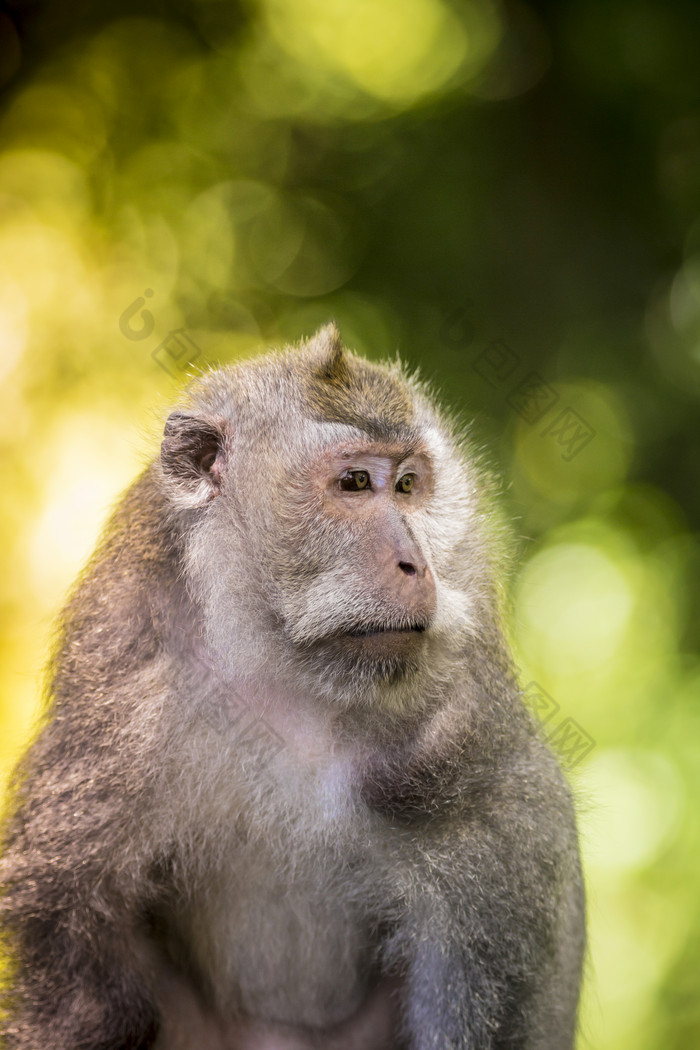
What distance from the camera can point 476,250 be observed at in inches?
252

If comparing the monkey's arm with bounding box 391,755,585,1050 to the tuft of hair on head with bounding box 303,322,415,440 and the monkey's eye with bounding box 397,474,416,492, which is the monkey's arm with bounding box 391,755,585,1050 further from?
the tuft of hair on head with bounding box 303,322,415,440

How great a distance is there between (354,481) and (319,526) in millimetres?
229

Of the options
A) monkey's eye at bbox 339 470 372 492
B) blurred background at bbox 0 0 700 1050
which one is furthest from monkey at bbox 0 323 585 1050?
blurred background at bbox 0 0 700 1050

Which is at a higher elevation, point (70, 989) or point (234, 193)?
point (234, 193)

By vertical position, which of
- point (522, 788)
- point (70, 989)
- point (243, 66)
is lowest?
point (522, 788)

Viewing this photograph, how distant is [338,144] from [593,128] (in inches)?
69.9

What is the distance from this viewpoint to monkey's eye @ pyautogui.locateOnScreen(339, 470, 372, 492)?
3033mm

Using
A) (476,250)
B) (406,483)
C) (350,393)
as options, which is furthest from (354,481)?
(476,250)

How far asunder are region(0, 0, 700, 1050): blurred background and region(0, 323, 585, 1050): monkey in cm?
306

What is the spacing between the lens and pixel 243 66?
21.8 ft

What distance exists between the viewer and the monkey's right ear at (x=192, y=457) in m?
3.09

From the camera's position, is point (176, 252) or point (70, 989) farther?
point (176, 252)

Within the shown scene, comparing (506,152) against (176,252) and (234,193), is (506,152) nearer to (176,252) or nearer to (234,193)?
(234,193)

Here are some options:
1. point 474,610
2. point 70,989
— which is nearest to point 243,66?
point 474,610
